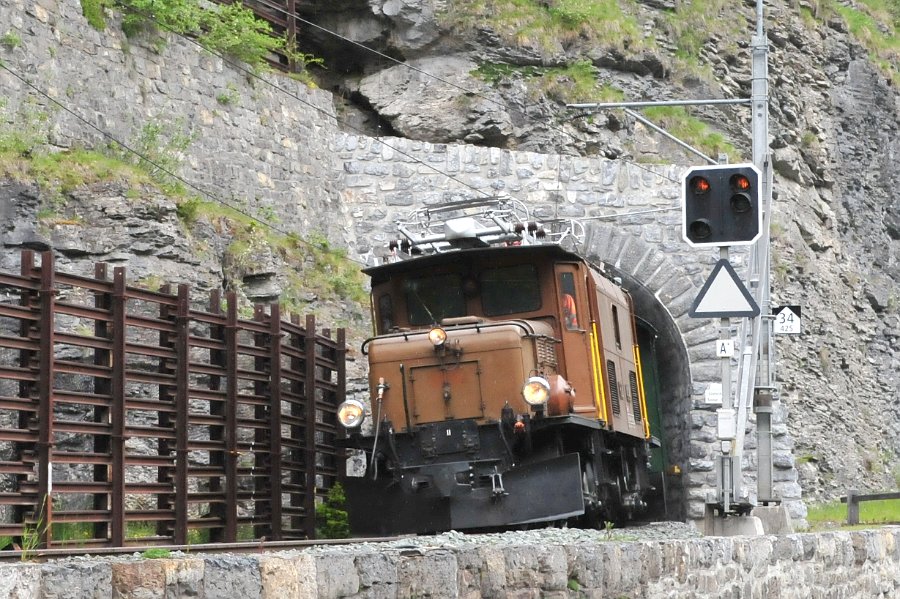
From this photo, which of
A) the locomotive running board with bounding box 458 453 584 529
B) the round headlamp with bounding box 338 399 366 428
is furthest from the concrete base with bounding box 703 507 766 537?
the round headlamp with bounding box 338 399 366 428

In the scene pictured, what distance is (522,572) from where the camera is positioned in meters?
7.57

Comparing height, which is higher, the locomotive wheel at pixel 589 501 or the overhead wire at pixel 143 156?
the overhead wire at pixel 143 156

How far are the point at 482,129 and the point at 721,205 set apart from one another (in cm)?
1422

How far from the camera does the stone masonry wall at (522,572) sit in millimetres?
5286

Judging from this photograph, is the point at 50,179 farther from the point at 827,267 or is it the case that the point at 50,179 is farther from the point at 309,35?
the point at 827,267

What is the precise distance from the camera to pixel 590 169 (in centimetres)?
2203

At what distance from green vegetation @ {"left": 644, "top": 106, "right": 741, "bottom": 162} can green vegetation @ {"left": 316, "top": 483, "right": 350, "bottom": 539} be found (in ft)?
41.8

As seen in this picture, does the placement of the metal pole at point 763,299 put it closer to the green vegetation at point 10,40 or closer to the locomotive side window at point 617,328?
the locomotive side window at point 617,328

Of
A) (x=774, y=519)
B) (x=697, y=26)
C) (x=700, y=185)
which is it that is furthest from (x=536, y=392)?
(x=697, y=26)

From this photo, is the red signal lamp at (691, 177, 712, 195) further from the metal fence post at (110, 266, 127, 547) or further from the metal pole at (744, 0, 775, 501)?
the metal fence post at (110, 266, 127, 547)

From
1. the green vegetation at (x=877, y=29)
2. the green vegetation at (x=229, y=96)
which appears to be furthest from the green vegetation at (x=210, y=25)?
the green vegetation at (x=877, y=29)

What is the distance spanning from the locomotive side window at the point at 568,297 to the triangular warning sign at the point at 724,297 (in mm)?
2725

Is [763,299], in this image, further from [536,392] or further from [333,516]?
[333,516]

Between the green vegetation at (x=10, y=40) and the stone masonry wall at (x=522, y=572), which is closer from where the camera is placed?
the stone masonry wall at (x=522, y=572)
